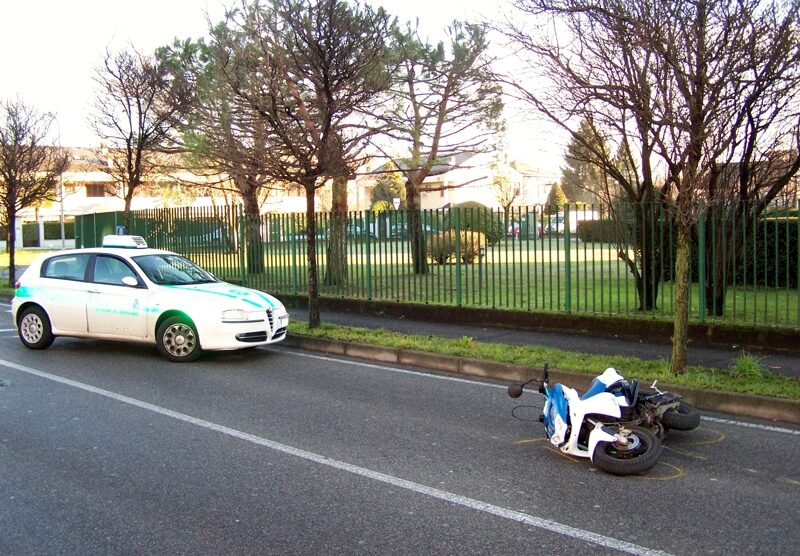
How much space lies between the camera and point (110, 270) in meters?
10.8

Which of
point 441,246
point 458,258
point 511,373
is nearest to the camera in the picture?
point 511,373

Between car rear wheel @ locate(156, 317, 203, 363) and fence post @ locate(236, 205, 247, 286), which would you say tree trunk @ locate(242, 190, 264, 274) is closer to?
fence post @ locate(236, 205, 247, 286)

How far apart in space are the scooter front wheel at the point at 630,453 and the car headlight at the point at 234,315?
5.85 meters

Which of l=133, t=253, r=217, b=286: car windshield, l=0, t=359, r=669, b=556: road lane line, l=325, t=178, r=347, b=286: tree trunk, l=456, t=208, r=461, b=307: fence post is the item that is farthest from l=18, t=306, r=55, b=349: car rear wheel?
l=456, t=208, r=461, b=307: fence post

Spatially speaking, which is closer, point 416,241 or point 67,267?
point 67,267

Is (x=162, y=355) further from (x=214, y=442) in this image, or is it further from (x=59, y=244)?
(x=59, y=244)

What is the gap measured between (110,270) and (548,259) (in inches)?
274

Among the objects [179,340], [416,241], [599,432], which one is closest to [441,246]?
[416,241]

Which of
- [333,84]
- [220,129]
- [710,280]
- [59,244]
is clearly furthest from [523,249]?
[59,244]

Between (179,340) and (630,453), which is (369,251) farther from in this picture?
(630,453)

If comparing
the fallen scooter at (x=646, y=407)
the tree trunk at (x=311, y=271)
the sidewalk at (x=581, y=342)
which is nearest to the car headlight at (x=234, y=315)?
the tree trunk at (x=311, y=271)

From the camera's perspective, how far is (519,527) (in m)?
4.43

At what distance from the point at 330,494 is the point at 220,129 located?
886cm

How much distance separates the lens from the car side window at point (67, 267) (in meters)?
11.0
